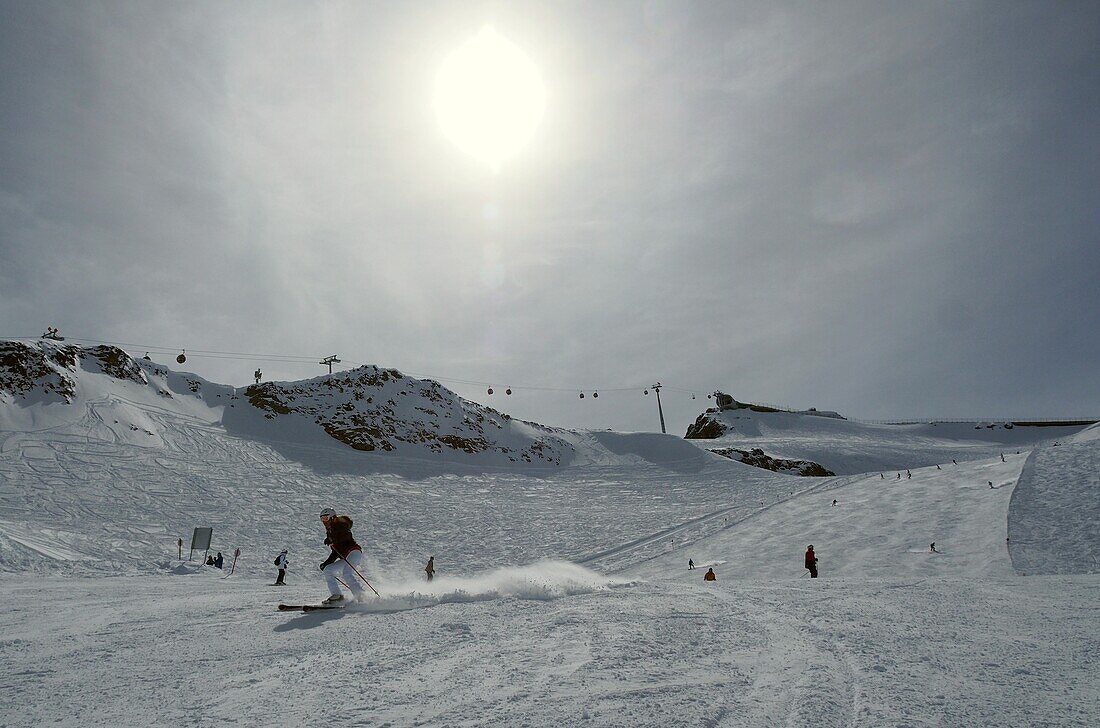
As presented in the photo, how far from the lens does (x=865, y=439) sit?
7138 cm

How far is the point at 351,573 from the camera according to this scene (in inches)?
350

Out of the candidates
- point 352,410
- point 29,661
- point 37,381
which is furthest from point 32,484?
point 29,661

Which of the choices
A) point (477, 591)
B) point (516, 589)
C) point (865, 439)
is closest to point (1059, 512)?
point (516, 589)

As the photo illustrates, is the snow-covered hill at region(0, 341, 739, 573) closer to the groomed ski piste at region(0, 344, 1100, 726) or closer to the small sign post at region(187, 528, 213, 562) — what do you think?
the groomed ski piste at region(0, 344, 1100, 726)

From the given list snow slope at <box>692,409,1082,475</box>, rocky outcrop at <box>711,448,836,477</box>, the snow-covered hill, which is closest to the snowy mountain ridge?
the snow-covered hill

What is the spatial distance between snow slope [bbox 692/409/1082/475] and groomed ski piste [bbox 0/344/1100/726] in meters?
19.3

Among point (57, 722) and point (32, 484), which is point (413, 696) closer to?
point (57, 722)

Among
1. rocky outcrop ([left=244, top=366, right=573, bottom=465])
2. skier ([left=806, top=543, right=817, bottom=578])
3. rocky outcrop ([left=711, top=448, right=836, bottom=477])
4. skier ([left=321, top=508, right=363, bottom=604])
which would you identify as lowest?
skier ([left=806, top=543, right=817, bottom=578])

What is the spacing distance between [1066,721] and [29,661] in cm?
825

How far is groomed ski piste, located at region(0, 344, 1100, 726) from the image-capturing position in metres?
4.08

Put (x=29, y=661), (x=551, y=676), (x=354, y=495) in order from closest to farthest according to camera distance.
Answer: (x=551, y=676)
(x=29, y=661)
(x=354, y=495)

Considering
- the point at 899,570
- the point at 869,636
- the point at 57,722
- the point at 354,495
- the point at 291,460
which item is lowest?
the point at 899,570

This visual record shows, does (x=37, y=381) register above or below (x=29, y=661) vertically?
above

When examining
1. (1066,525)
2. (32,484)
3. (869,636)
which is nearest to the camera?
(869,636)
